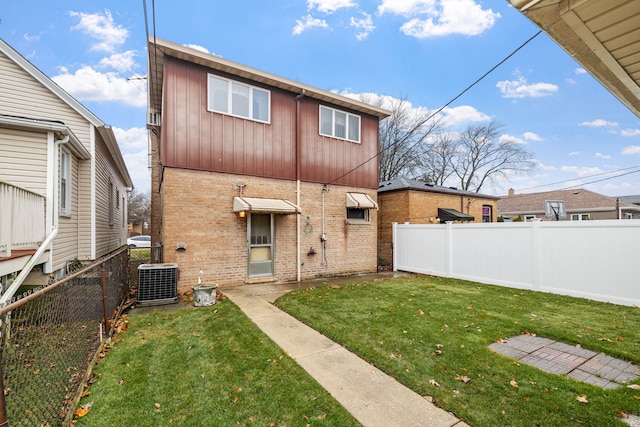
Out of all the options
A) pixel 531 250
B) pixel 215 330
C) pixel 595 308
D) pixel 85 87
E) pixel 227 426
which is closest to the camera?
pixel 227 426

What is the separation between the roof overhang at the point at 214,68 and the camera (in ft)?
25.2

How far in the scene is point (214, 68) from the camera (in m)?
8.43

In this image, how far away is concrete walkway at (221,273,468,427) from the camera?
280 centimetres

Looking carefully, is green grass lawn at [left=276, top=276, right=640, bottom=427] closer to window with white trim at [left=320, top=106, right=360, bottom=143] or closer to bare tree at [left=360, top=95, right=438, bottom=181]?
window with white trim at [left=320, top=106, right=360, bottom=143]

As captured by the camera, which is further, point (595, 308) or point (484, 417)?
point (595, 308)

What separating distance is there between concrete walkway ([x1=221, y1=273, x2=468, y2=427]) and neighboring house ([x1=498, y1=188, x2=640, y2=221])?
27.6 metres

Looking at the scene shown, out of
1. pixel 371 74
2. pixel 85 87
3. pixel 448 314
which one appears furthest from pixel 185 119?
pixel 85 87

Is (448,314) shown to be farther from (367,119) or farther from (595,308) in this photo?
(367,119)

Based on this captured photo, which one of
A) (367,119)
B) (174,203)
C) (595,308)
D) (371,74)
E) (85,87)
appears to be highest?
(85,87)

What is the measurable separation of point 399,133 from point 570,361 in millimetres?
25788

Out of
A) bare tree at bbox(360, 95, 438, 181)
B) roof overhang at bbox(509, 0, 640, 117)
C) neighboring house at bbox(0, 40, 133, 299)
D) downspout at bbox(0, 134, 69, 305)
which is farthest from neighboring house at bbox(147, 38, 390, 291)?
bare tree at bbox(360, 95, 438, 181)

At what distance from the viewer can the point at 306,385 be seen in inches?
132

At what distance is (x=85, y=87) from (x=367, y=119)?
25494 millimetres

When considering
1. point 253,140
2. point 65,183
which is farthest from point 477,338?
point 65,183
